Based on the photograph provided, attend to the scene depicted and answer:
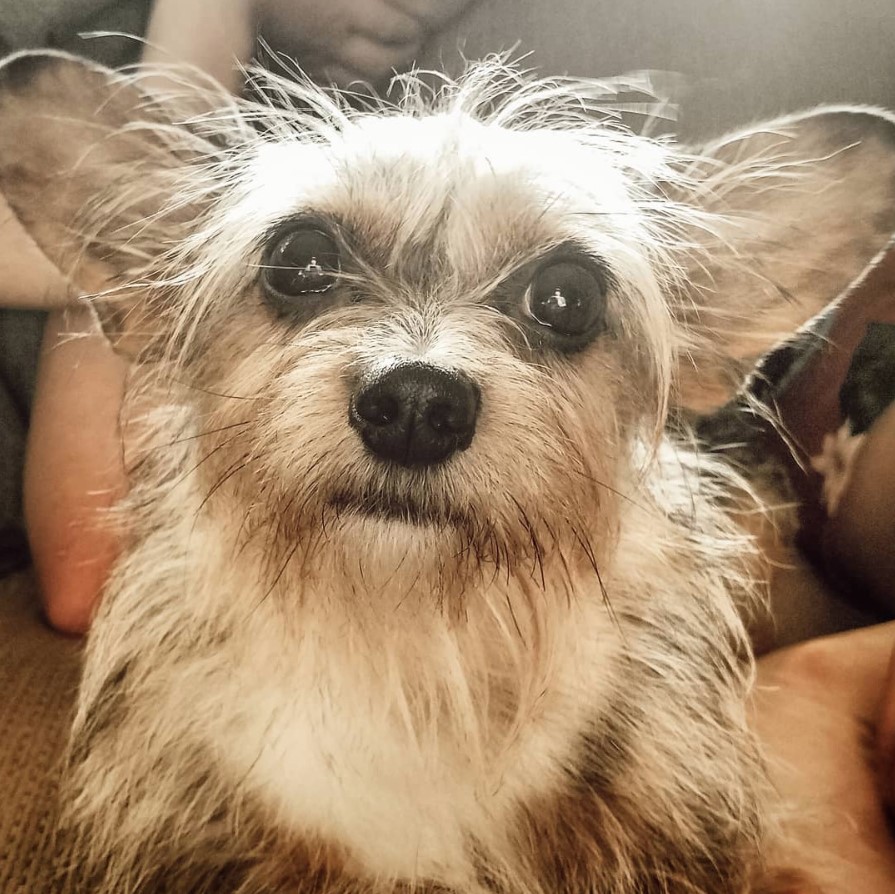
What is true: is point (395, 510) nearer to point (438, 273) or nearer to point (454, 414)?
point (454, 414)

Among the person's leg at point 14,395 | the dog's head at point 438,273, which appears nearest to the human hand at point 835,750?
the dog's head at point 438,273

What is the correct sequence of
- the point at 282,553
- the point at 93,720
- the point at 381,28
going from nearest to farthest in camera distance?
the point at 282,553 < the point at 381,28 < the point at 93,720

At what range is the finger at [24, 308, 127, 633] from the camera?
899 mm

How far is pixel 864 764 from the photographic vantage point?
0.82 meters

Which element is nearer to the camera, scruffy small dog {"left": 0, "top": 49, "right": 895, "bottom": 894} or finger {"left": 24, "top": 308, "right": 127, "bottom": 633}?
scruffy small dog {"left": 0, "top": 49, "right": 895, "bottom": 894}

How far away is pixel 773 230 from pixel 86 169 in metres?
0.69

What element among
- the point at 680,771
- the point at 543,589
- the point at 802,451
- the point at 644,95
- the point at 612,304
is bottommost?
the point at 680,771

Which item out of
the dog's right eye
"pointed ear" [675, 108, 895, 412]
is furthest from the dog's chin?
"pointed ear" [675, 108, 895, 412]

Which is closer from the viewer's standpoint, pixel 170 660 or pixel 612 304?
pixel 612 304

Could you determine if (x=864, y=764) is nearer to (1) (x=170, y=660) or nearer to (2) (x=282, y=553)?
(2) (x=282, y=553)

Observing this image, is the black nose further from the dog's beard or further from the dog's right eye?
the dog's right eye

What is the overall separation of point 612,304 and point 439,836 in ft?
1.81

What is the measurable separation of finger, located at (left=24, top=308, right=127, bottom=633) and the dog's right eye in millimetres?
238

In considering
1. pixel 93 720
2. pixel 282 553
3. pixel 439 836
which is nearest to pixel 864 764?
pixel 439 836
